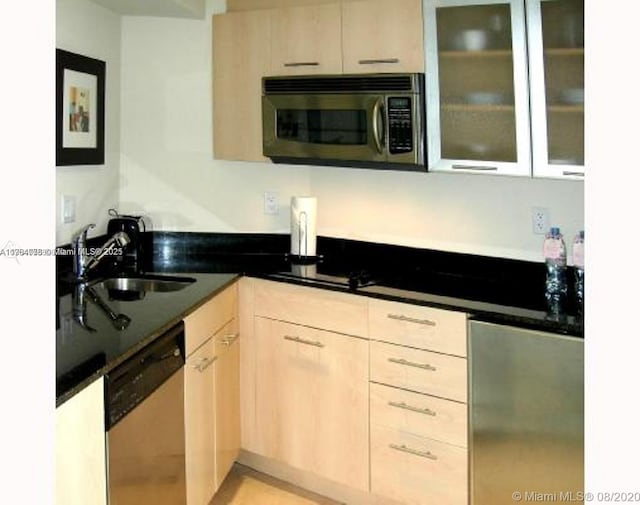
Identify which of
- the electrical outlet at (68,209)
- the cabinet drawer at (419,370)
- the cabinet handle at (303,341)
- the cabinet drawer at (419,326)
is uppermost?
Answer: the electrical outlet at (68,209)

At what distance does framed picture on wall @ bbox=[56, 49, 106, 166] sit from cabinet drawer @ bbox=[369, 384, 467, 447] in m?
1.56

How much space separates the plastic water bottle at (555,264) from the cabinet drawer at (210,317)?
4.07 feet

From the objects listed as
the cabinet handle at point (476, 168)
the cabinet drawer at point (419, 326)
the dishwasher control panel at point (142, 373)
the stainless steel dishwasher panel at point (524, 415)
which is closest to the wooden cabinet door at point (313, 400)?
the cabinet drawer at point (419, 326)

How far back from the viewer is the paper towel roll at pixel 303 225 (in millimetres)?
3385

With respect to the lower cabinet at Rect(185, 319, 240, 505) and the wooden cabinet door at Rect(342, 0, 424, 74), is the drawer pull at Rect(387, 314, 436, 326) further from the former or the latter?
the wooden cabinet door at Rect(342, 0, 424, 74)

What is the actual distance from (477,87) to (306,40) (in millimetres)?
819

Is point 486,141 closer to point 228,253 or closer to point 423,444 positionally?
point 423,444

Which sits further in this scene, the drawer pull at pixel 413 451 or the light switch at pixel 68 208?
the light switch at pixel 68 208

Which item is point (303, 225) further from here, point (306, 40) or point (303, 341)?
point (306, 40)

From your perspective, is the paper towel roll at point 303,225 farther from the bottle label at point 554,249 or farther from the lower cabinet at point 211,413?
the bottle label at point 554,249

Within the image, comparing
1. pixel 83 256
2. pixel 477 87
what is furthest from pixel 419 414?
pixel 83 256

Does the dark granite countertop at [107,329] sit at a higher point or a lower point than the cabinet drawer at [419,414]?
higher

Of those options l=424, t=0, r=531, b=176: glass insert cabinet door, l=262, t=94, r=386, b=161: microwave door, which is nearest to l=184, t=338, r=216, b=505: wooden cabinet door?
l=262, t=94, r=386, b=161: microwave door
